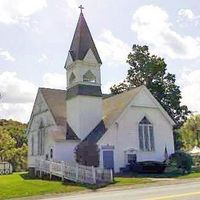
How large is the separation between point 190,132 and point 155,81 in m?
9.29

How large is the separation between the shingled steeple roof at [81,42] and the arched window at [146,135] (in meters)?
7.99

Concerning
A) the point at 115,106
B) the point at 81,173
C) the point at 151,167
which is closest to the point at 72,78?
the point at 115,106

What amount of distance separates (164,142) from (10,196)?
20.5 metres

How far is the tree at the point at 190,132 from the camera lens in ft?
197

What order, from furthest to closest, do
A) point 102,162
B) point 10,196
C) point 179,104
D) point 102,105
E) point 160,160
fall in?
point 179,104
point 102,105
point 160,160
point 102,162
point 10,196

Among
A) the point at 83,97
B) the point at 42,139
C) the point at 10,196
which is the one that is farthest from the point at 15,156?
the point at 10,196

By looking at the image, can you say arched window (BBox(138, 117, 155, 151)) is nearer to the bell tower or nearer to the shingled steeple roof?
the bell tower

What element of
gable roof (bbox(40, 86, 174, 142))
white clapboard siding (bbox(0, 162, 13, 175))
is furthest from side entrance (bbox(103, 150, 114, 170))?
white clapboard siding (bbox(0, 162, 13, 175))

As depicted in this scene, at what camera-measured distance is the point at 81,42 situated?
1662 inches

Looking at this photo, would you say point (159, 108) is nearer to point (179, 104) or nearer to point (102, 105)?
point (102, 105)

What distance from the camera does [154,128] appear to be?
1590 inches

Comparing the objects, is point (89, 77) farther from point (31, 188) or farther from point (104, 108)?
point (31, 188)

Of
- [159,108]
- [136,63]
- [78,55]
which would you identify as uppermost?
[136,63]

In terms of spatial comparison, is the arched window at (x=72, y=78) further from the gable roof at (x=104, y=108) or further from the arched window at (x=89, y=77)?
the gable roof at (x=104, y=108)
